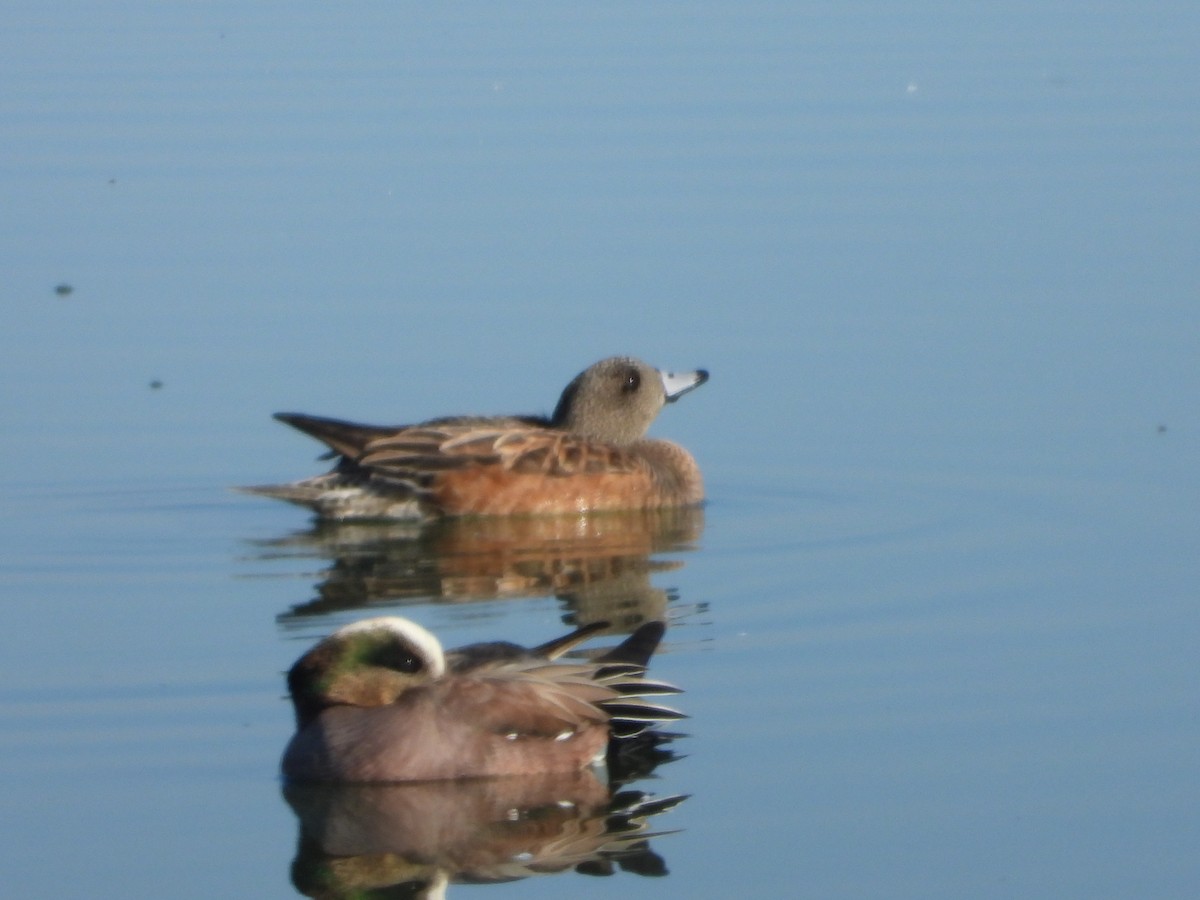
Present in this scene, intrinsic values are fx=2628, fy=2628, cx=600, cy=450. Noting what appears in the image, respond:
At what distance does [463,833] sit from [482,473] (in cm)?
465

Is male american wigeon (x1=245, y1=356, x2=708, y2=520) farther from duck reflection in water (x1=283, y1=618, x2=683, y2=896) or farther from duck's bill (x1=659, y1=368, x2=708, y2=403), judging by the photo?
duck reflection in water (x1=283, y1=618, x2=683, y2=896)

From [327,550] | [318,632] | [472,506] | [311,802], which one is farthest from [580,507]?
[311,802]

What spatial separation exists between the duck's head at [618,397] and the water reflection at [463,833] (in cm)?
461

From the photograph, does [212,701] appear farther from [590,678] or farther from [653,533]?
[653,533]

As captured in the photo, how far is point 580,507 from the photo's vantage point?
12.1 meters

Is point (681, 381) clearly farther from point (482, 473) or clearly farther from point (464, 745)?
point (464, 745)

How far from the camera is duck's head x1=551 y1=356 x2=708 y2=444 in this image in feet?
40.9

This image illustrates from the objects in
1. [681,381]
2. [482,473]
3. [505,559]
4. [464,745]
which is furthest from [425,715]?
[681,381]

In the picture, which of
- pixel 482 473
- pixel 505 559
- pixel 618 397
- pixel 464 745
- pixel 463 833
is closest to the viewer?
pixel 463 833

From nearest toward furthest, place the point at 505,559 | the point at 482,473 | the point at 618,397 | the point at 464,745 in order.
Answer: the point at 464,745 < the point at 505,559 < the point at 482,473 < the point at 618,397

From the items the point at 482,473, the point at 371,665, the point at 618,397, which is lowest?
the point at 371,665

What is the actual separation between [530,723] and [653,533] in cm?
375

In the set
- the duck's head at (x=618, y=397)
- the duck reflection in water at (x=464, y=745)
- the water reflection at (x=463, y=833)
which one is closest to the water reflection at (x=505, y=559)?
the duck's head at (x=618, y=397)

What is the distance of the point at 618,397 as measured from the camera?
12.6m
